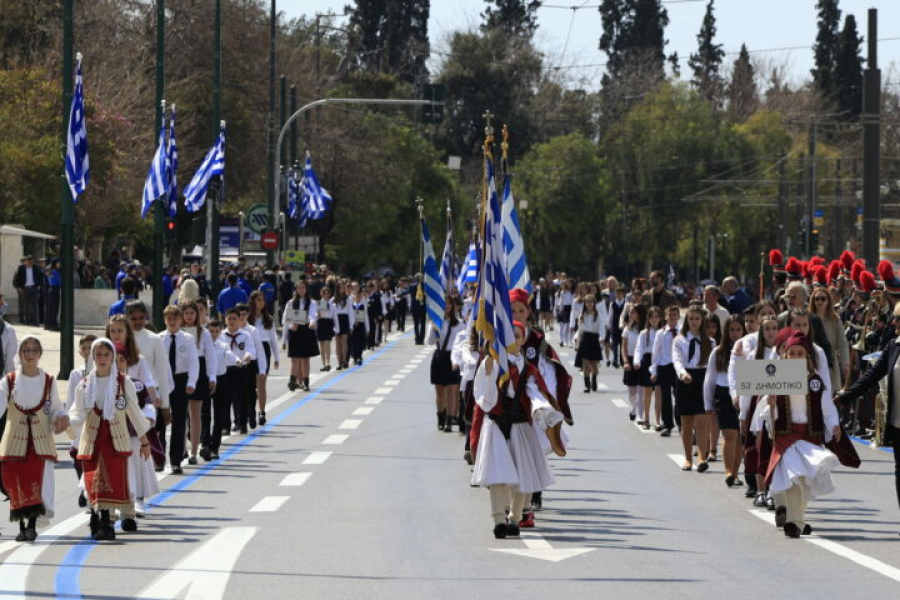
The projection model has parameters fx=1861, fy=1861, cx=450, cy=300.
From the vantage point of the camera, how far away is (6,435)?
1238 cm

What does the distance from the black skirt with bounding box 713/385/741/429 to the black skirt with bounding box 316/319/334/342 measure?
709 inches

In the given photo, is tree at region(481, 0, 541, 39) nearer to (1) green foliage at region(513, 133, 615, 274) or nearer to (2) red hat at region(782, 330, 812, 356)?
(1) green foliage at region(513, 133, 615, 274)

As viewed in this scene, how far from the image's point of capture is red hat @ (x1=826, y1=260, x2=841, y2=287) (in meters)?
24.7

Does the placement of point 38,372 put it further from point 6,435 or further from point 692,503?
point 692,503

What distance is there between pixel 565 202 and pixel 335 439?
7570cm

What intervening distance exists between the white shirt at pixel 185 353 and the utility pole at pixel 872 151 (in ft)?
42.9

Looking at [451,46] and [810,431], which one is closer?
[810,431]

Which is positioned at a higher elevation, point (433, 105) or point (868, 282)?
point (433, 105)

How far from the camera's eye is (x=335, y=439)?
822 inches

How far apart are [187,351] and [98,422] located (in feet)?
12.5

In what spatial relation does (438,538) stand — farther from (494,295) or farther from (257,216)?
(257,216)

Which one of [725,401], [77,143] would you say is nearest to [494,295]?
[725,401]

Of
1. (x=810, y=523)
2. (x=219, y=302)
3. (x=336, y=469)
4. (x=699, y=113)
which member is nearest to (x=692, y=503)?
(x=810, y=523)

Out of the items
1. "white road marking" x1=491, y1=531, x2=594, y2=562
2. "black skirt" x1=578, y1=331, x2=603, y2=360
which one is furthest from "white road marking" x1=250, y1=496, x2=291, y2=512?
"black skirt" x1=578, y1=331, x2=603, y2=360
